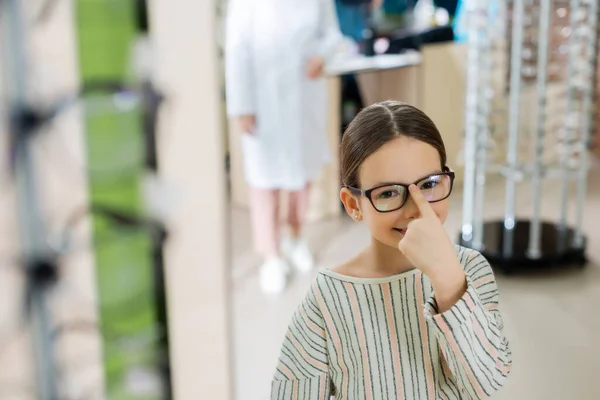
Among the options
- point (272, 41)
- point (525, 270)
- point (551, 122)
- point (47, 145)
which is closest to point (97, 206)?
point (47, 145)

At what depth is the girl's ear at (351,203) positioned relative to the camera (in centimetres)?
46

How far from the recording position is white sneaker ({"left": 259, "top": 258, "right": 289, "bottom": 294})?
1.19 meters

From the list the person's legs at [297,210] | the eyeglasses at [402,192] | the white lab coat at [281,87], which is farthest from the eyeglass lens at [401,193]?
the person's legs at [297,210]

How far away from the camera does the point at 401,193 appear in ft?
1.39

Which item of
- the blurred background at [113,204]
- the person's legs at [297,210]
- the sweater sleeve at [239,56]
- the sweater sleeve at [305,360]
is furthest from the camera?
the person's legs at [297,210]

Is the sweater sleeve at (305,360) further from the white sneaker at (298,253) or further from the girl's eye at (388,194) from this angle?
the white sneaker at (298,253)

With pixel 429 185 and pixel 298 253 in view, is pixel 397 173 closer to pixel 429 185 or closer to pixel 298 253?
pixel 429 185

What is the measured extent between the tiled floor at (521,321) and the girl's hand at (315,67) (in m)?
0.26

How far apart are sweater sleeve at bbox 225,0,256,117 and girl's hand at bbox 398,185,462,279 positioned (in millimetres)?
230

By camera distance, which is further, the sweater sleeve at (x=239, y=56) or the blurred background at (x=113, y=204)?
the sweater sleeve at (x=239, y=56)

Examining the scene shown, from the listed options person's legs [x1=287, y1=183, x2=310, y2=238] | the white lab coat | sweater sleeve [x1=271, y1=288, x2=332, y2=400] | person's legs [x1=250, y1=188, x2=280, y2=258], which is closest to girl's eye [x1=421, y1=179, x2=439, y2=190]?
sweater sleeve [x1=271, y1=288, x2=332, y2=400]

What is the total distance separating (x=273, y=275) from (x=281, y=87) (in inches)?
13.1

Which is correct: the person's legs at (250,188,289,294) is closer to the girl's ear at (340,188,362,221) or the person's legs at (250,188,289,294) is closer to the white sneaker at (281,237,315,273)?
the white sneaker at (281,237,315,273)

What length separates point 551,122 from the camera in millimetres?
1995
